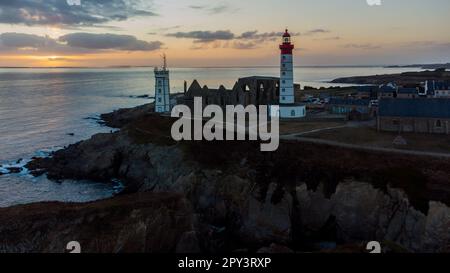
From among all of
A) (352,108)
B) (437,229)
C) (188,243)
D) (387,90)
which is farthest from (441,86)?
(188,243)

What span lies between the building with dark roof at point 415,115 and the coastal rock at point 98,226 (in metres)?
30.0

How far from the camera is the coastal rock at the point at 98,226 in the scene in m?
24.0

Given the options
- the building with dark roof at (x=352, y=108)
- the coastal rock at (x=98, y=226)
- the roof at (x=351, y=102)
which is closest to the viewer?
the coastal rock at (x=98, y=226)

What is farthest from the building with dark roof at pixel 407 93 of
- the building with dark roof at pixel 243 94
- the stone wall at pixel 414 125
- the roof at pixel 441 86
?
the stone wall at pixel 414 125

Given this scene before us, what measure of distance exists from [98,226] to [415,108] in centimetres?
3822

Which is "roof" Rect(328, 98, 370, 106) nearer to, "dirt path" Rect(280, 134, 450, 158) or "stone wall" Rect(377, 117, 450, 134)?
"stone wall" Rect(377, 117, 450, 134)

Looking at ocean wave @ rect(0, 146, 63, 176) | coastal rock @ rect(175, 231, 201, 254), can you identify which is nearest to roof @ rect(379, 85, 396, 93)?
coastal rock @ rect(175, 231, 201, 254)

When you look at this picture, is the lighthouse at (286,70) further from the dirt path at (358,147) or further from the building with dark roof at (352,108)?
the dirt path at (358,147)

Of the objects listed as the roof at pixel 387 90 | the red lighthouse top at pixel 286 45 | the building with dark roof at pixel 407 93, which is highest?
the red lighthouse top at pixel 286 45
